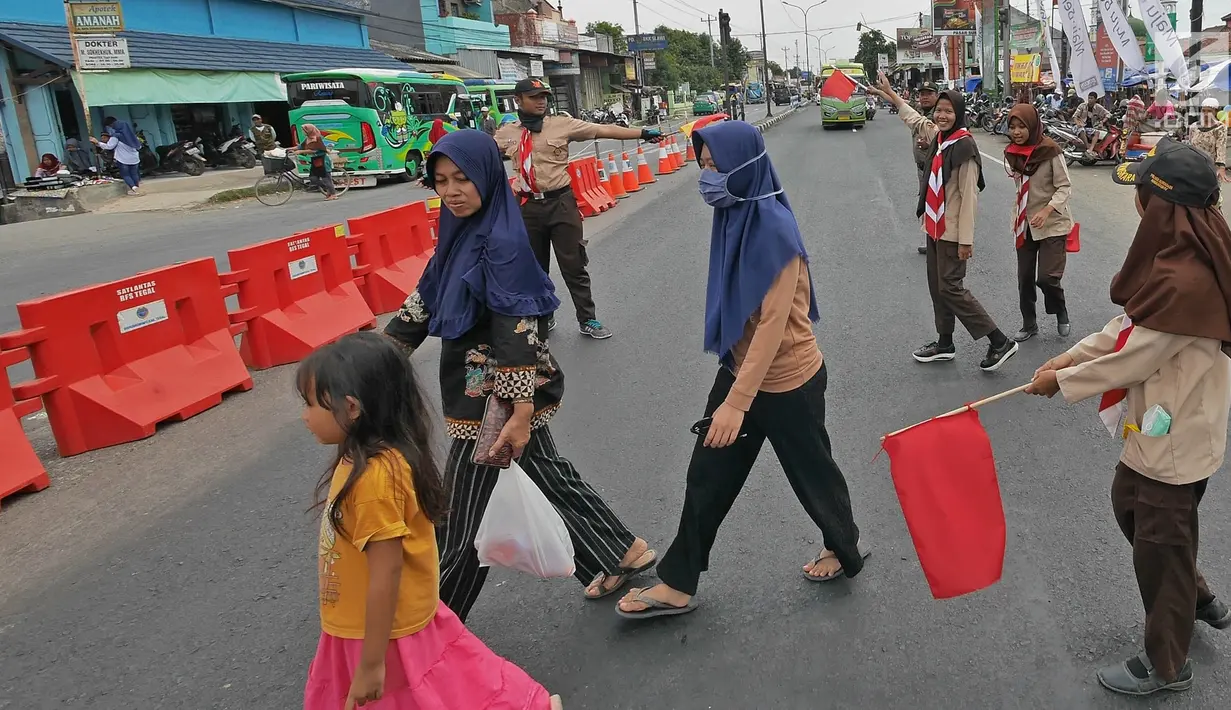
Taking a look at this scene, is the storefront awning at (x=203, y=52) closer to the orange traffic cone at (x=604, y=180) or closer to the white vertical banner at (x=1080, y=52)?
the orange traffic cone at (x=604, y=180)

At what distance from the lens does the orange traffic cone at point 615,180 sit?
53.6 ft

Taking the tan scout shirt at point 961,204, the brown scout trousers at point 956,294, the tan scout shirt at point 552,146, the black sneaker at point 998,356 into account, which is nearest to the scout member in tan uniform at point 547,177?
the tan scout shirt at point 552,146

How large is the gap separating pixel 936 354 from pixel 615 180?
1113cm

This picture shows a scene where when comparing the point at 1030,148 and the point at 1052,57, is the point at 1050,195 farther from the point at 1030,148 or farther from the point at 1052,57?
the point at 1052,57

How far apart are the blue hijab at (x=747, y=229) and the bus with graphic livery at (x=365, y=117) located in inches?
788

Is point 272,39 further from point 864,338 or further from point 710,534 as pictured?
point 710,534

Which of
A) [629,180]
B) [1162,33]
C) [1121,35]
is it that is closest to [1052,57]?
[1121,35]

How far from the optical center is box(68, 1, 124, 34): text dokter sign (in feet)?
64.8

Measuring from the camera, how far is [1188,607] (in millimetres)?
2477

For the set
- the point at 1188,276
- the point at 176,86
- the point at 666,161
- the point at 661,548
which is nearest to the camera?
the point at 1188,276

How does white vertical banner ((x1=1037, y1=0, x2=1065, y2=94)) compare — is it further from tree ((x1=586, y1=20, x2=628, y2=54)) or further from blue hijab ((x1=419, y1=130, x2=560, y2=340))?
tree ((x1=586, y1=20, x2=628, y2=54))

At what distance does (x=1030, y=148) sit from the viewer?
19.4 feet

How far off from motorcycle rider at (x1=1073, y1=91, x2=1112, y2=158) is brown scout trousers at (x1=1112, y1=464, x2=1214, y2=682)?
58.9ft

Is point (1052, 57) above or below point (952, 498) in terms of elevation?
above
